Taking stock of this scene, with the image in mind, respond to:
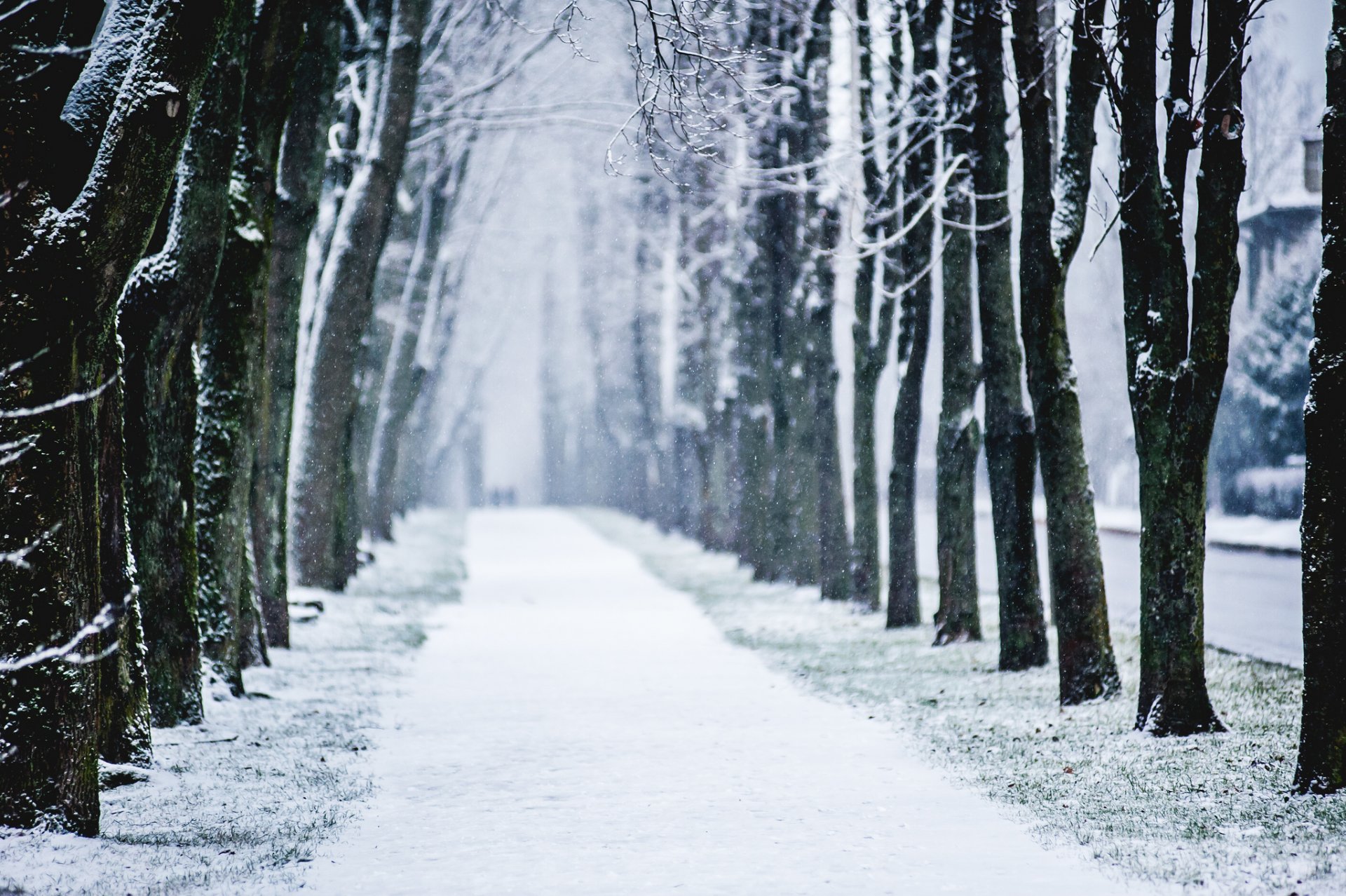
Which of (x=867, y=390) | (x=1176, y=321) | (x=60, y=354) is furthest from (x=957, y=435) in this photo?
(x=60, y=354)

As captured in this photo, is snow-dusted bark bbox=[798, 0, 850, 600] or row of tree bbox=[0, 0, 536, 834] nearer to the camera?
row of tree bbox=[0, 0, 536, 834]

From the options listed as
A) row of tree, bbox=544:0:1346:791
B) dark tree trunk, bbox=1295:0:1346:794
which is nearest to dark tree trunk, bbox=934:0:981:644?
row of tree, bbox=544:0:1346:791

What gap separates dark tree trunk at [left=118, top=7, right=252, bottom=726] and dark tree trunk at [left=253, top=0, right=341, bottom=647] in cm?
358

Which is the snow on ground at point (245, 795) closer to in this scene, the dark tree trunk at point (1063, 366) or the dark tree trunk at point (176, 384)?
the dark tree trunk at point (176, 384)

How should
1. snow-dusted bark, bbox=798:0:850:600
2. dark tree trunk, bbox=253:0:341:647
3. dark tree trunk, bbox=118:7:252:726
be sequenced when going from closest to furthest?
dark tree trunk, bbox=118:7:252:726
dark tree trunk, bbox=253:0:341:647
snow-dusted bark, bbox=798:0:850:600

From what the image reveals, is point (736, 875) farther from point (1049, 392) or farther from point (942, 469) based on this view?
point (942, 469)

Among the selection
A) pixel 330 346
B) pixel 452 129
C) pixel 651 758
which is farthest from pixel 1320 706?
pixel 452 129

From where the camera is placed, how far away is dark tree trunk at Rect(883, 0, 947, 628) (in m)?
15.9

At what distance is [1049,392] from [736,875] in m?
5.83

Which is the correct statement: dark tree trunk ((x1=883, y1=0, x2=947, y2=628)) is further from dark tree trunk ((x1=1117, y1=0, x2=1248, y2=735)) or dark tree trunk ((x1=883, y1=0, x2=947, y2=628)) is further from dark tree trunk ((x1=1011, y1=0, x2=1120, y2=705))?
dark tree trunk ((x1=1117, y1=0, x2=1248, y2=735))

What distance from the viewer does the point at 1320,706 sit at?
7125 mm

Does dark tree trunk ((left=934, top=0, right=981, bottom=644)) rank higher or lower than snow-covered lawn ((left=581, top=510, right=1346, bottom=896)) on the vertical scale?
higher

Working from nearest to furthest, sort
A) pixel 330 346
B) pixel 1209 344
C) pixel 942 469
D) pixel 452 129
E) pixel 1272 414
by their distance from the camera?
pixel 1209 344
pixel 942 469
pixel 330 346
pixel 452 129
pixel 1272 414

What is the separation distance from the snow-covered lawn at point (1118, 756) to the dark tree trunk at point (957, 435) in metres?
0.45
